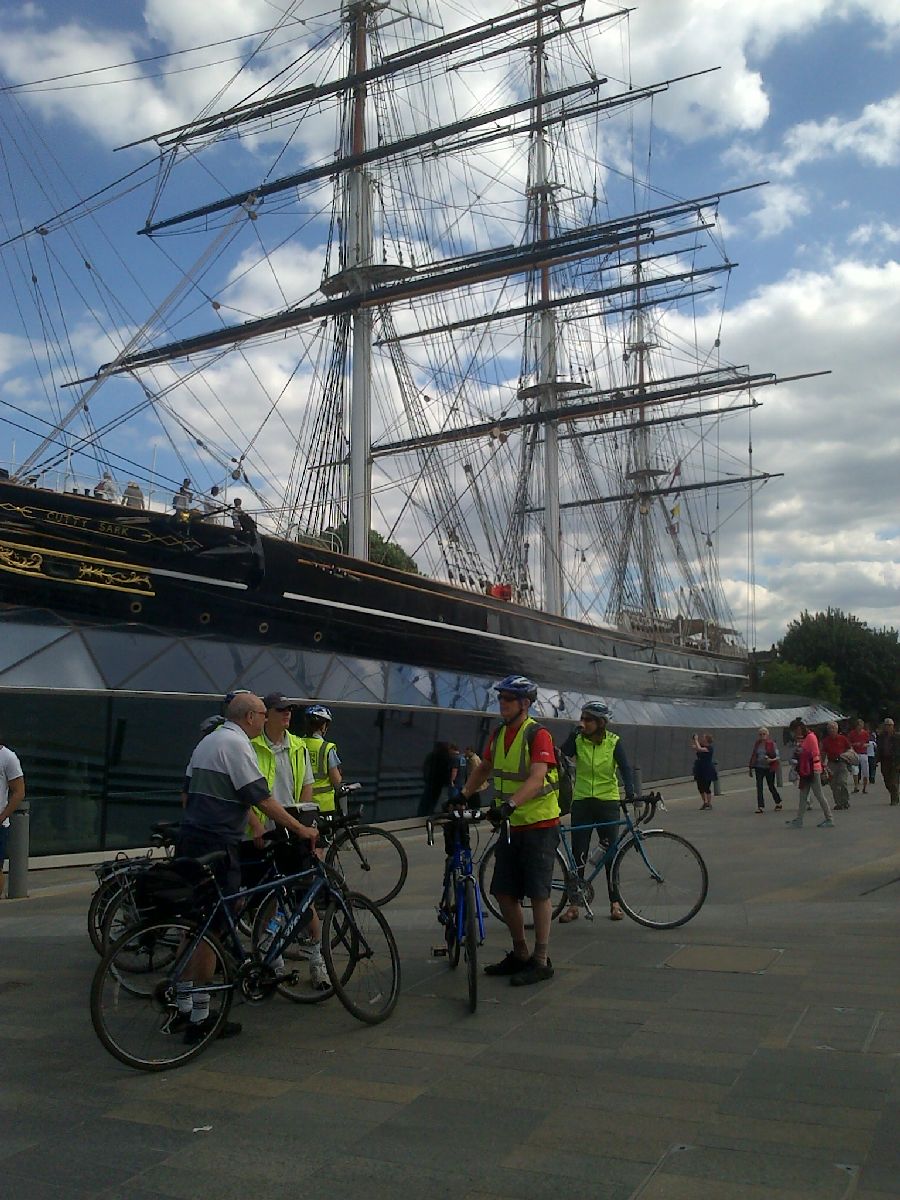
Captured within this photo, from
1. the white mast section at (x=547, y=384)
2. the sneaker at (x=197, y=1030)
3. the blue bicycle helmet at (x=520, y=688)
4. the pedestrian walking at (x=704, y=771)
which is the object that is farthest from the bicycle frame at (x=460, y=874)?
the white mast section at (x=547, y=384)

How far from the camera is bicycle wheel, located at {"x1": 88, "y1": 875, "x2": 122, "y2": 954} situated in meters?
6.45

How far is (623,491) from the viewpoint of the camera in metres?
48.3

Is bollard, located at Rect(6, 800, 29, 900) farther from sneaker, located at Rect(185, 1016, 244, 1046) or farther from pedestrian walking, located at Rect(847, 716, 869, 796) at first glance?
pedestrian walking, located at Rect(847, 716, 869, 796)

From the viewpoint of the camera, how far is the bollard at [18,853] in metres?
9.59

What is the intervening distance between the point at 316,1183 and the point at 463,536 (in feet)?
90.7

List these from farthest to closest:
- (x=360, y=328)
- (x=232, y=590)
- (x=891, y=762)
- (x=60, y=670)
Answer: (x=360, y=328)
(x=891, y=762)
(x=232, y=590)
(x=60, y=670)

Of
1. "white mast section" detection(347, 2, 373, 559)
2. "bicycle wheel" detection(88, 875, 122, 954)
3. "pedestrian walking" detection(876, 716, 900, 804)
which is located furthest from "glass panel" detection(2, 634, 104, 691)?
"pedestrian walking" detection(876, 716, 900, 804)

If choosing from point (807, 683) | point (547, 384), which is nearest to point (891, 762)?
point (547, 384)

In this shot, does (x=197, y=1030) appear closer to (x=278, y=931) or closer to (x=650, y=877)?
(x=278, y=931)

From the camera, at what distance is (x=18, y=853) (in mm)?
9609

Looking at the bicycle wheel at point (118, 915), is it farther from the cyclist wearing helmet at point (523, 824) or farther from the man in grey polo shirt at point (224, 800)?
the cyclist wearing helmet at point (523, 824)

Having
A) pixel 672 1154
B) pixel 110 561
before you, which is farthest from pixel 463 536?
pixel 672 1154

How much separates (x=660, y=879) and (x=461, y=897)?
1927mm

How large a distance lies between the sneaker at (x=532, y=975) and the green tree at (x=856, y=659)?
71.0 metres
